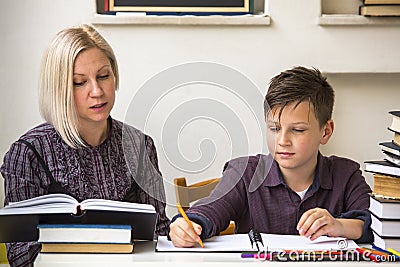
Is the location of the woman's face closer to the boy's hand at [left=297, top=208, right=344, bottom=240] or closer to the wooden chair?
the wooden chair

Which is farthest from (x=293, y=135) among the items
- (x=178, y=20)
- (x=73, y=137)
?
(x=178, y=20)

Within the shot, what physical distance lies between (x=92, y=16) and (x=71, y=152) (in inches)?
45.5

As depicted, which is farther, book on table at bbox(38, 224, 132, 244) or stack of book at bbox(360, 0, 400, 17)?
stack of book at bbox(360, 0, 400, 17)

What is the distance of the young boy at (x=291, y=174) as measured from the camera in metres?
1.92

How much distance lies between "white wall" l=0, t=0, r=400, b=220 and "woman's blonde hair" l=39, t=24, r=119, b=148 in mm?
1052

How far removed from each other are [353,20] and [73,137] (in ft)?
4.81

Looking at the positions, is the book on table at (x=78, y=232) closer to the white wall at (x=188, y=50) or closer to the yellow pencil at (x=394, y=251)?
the yellow pencil at (x=394, y=251)

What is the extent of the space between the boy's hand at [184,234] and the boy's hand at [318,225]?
22cm

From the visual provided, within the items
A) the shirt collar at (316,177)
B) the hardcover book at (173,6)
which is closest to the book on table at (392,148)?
the shirt collar at (316,177)

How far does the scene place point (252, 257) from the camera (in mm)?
1500

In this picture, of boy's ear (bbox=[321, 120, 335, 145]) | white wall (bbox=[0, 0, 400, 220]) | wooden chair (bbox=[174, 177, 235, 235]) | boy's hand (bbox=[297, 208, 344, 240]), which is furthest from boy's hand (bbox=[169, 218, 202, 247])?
white wall (bbox=[0, 0, 400, 220])

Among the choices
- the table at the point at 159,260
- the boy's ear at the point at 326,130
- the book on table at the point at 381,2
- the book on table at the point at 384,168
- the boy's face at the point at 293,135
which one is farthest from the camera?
the book on table at the point at 381,2

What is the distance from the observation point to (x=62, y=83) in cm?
196

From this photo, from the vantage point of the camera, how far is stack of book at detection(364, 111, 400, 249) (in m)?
1.57
